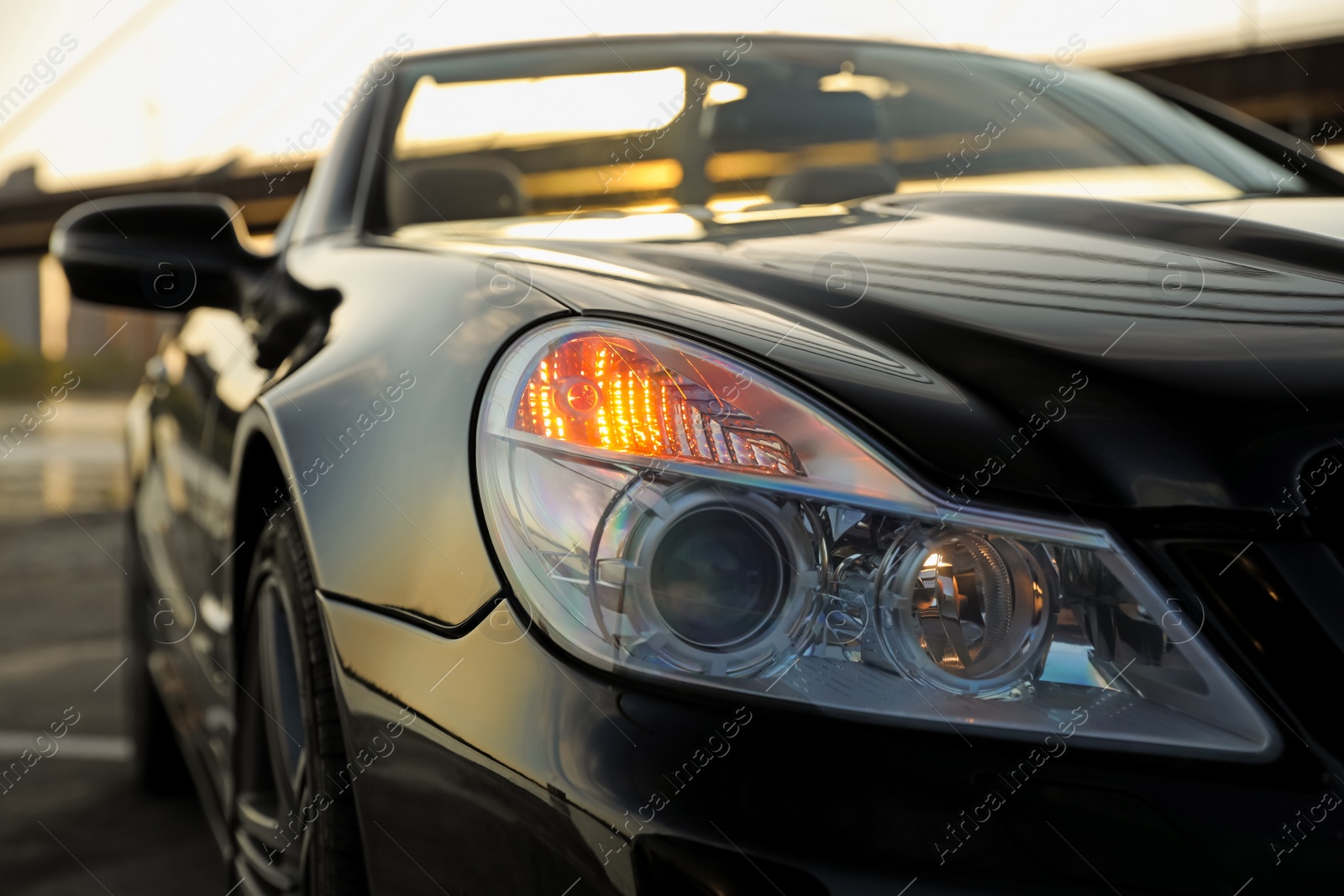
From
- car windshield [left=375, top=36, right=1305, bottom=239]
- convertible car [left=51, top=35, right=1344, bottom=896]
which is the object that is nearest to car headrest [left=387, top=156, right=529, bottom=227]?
car windshield [left=375, top=36, right=1305, bottom=239]

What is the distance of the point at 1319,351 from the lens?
97 cm

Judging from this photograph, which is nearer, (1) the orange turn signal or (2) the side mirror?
(1) the orange turn signal

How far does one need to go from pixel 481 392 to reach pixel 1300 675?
2.10ft

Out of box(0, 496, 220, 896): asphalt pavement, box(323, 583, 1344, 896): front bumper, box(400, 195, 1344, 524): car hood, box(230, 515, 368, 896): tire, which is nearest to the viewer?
box(323, 583, 1344, 896): front bumper

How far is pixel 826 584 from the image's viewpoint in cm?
90

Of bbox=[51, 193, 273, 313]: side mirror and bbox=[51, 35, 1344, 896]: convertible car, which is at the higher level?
bbox=[51, 35, 1344, 896]: convertible car

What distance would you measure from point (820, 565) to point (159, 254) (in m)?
1.46

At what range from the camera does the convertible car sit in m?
0.81

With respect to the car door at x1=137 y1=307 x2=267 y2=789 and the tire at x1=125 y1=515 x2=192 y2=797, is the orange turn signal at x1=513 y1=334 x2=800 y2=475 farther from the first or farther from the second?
the tire at x1=125 y1=515 x2=192 y2=797

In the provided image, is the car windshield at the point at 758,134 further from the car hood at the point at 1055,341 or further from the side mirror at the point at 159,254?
the car hood at the point at 1055,341

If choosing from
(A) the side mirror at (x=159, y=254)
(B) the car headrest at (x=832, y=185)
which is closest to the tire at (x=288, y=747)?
(A) the side mirror at (x=159, y=254)

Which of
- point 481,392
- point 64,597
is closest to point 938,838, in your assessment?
point 481,392

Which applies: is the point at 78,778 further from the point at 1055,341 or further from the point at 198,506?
the point at 1055,341

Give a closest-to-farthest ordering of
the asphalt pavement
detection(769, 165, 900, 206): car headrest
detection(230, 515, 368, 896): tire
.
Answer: detection(230, 515, 368, 896): tire < detection(769, 165, 900, 206): car headrest < the asphalt pavement
